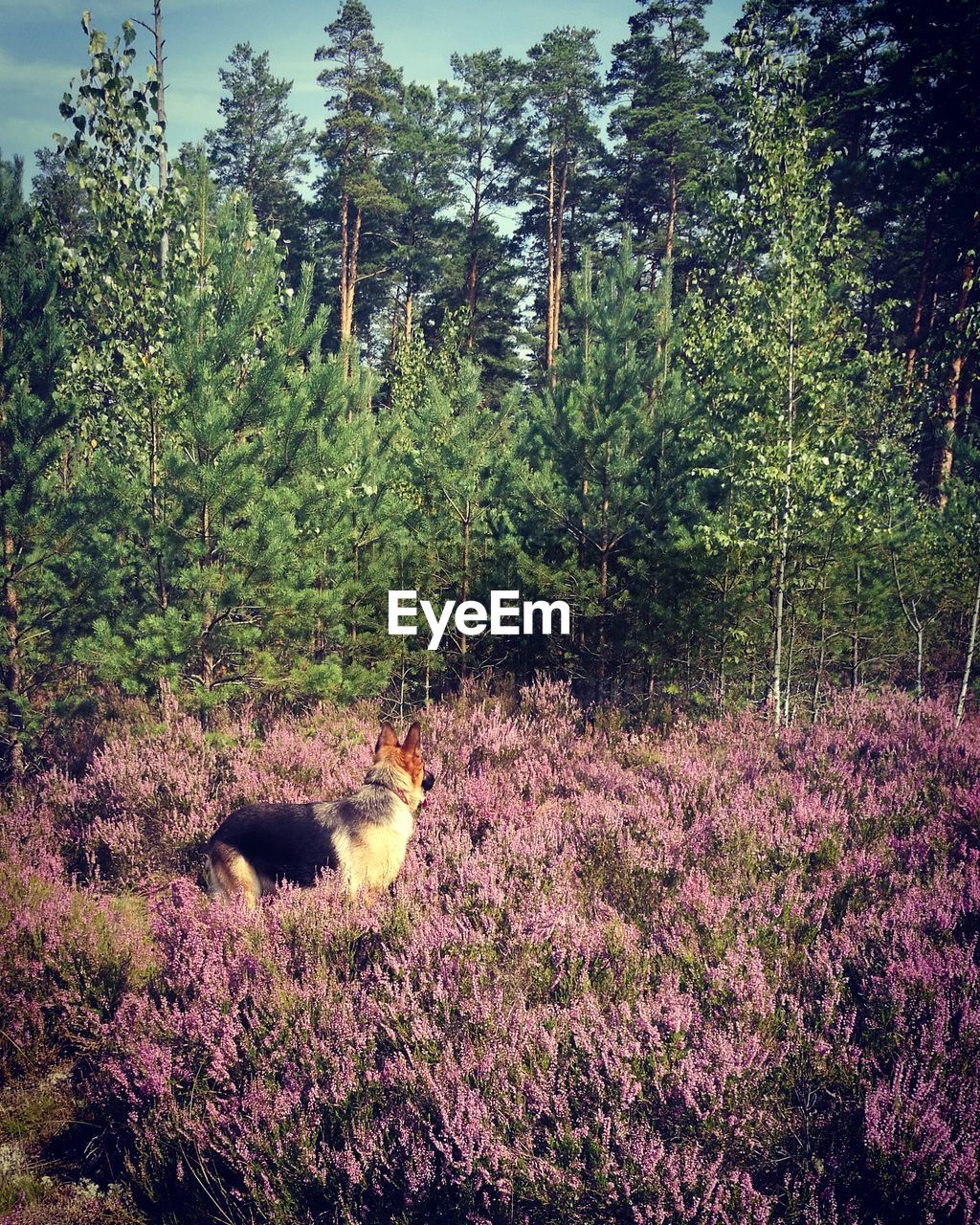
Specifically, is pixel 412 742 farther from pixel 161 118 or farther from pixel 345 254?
pixel 345 254

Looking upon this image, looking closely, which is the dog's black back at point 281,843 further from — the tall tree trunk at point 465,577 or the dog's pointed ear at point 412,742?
the tall tree trunk at point 465,577

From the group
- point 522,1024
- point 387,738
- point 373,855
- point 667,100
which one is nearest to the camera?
point 522,1024

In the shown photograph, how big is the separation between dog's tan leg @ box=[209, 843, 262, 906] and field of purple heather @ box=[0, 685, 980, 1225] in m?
0.20

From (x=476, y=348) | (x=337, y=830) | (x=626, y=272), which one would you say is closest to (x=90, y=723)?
(x=337, y=830)

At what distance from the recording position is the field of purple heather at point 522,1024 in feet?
8.69

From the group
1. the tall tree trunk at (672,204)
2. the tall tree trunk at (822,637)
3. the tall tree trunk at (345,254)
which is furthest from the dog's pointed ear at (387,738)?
the tall tree trunk at (345,254)

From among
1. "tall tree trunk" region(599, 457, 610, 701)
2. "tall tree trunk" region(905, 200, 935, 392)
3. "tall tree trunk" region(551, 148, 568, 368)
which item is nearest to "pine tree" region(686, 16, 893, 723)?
"tall tree trunk" region(599, 457, 610, 701)

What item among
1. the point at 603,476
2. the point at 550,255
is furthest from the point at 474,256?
the point at 603,476

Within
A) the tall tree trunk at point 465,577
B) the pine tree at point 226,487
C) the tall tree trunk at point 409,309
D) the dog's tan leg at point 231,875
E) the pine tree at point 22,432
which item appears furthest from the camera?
the tall tree trunk at point 409,309

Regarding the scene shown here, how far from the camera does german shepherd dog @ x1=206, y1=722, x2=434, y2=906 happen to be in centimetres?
429

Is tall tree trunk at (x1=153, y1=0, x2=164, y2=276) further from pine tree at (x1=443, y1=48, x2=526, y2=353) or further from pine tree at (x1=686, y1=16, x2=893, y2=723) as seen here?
pine tree at (x1=443, y1=48, x2=526, y2=353)

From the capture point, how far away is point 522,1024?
3.15 metres

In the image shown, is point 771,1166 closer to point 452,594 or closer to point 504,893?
point 504,893

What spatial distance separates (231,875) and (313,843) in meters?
0.47
